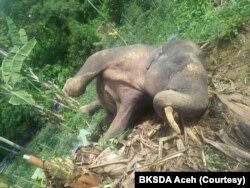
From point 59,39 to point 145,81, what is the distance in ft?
27.5

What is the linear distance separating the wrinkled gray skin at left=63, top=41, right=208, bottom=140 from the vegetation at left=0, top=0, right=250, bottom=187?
2.30 m

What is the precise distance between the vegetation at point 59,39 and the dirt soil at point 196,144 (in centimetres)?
279

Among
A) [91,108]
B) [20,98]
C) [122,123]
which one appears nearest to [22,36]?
[20,98]

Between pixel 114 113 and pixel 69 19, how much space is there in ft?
26.9

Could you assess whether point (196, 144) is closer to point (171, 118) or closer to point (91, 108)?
point (171, 118)

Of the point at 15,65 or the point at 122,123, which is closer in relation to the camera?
the point at 122,123

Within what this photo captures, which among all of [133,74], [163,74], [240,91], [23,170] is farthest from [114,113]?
[23,170]

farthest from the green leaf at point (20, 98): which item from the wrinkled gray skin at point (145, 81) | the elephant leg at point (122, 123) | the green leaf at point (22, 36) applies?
the elephant leg at point (122, 123)

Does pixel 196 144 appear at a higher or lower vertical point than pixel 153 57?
lower

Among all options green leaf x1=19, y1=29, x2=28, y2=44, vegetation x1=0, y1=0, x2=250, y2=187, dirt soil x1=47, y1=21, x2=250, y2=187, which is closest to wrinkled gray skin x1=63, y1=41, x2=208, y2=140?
dirt soil x1=47, y1=21, x2=250, y2=187

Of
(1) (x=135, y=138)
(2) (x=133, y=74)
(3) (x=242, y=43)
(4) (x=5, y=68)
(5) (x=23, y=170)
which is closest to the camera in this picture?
(1) (x=135, y=138)

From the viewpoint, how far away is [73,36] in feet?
35.8

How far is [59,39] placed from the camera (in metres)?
11.4

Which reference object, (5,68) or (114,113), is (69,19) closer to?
(5,68)
